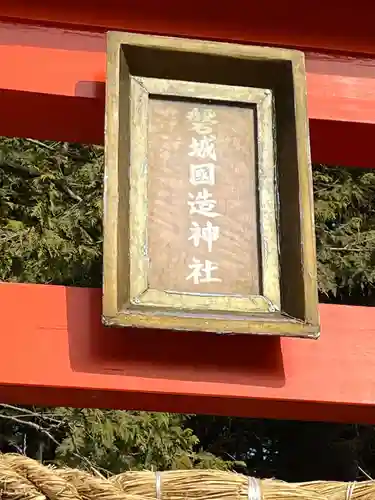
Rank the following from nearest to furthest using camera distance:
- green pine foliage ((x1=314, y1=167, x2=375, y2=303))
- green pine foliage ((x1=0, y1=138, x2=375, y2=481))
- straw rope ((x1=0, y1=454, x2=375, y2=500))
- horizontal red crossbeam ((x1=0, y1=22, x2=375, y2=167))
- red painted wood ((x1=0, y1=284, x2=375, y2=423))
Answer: straw rope ((x1=0, y1=454, x2=375, y2=500)) < red painted wood ((x1=0, y1=284, x2=375, y2=423)) < horizontal red crossbeam ((x1=0, y1=22, x2=375, y2=167)) < green pine foliage ((x1=0, y1=138, x2=375, y2=481)) < green pine foliage ((x1=314, y1=167, x2=375, y2=303))

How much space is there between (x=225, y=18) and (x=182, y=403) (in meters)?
0.86

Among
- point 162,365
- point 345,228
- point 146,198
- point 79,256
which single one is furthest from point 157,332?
point 345,228

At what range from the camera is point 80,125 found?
1735 millimetres

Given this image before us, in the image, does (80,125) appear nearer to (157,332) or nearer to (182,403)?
(157,332)

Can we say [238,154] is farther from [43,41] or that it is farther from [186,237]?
[43,41]

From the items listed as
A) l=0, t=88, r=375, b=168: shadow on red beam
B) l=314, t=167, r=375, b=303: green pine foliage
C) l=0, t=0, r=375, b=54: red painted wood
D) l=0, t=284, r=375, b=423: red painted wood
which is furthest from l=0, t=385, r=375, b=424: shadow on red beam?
l=314, t=167, r=375, b=303: green pine foliage

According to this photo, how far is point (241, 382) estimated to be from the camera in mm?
1441

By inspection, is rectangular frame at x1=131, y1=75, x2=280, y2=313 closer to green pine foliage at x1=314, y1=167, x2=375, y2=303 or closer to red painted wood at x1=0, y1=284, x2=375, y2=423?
red painted wood at x1=0, y1=284, x2=375, y2=423

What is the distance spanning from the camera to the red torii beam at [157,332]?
1.42 meters

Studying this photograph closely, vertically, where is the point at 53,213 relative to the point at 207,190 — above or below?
above

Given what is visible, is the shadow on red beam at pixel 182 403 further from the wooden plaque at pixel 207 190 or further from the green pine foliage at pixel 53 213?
the green pine foliage at pixel 53 213

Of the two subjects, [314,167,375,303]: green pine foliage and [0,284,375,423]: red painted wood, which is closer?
[0,284,375,423]: red painted wood

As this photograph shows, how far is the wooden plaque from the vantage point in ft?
4.65

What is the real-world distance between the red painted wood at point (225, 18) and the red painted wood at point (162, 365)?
24.6 inches
